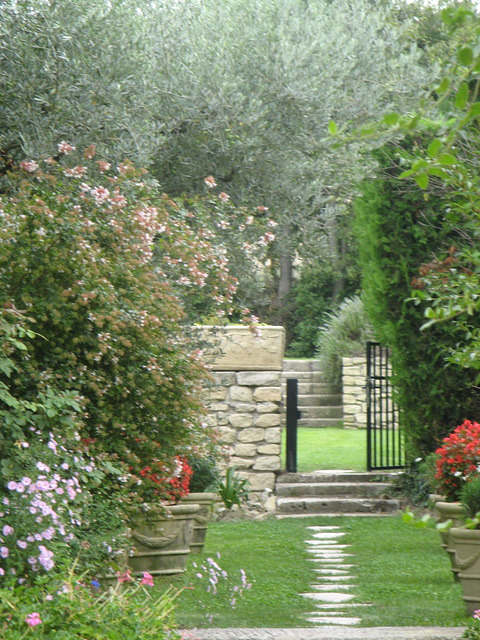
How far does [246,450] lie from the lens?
9.28 m

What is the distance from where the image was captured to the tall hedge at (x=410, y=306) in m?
8.50

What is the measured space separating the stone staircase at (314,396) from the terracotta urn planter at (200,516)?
26.9ft

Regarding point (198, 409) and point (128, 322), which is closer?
point (128, 322)

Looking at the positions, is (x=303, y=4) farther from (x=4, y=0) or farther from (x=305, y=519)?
(x=305, y=519)

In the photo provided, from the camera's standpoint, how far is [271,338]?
358 inches

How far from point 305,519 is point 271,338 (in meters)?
1.99

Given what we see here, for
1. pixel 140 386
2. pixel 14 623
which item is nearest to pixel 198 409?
pixel 140 386

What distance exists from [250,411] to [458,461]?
157 inches

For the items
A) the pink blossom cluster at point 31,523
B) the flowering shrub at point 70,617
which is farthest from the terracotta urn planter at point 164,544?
the flowering shrub at point 70,617

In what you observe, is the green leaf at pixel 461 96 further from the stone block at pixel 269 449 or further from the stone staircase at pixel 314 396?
the stone staircase at pixel 314 396

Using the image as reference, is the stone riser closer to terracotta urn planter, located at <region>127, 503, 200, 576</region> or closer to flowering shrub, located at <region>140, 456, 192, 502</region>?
flowering shrub, located at <region>140, 456, 192, 502</region>

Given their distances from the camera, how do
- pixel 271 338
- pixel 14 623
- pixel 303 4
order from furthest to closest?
1. pixel 271 338
2. pixel 303 4
3. pixel 14 623

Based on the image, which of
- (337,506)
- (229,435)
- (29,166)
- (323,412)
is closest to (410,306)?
(337,506)

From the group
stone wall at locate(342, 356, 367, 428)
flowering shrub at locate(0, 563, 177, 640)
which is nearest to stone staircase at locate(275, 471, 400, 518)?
stone wall at locate(342, 356, 367, 428)
